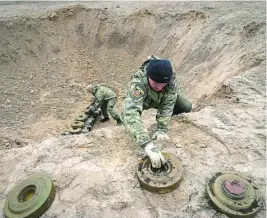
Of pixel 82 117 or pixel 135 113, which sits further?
pixel 82 117

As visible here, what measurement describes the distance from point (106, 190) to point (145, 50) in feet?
22.8

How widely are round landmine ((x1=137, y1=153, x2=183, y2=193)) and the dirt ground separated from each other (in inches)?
4.5

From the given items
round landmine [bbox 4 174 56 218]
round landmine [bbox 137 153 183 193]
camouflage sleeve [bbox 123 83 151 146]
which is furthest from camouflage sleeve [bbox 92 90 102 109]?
round landmine [bbox 137 153 183 193]

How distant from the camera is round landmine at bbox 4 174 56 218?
317cm

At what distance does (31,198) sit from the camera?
130 inches

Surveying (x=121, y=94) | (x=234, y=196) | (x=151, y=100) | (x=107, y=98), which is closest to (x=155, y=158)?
(x=234, y=196)

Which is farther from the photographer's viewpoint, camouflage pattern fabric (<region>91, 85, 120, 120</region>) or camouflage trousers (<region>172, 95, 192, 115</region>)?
camouflage pattern fabric (<region>91, 85, 120, 120</region>)

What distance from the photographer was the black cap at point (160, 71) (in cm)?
359

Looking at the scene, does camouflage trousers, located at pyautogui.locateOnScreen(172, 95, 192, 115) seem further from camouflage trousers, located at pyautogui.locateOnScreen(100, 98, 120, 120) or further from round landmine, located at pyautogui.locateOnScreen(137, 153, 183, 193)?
camouflage trousers, located at pyautogui.locateOnScreen(100, 98, 120, 120)

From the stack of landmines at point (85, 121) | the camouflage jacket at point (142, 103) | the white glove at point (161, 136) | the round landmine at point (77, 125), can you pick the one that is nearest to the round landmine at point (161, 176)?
the camouflage jacket at point (142, 103)

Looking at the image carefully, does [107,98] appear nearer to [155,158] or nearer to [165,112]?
[165,112]

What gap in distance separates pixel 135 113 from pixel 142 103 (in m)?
0.25

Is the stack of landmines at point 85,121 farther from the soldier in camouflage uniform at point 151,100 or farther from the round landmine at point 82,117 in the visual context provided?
the soldier in camouflage uniform at point 151,100

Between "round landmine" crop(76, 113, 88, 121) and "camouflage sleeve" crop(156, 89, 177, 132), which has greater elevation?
"camouflage sleeve" crop(156, 89, 177, 132)
